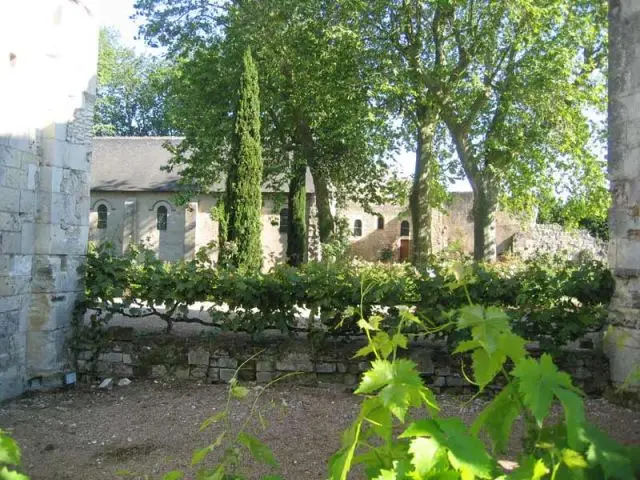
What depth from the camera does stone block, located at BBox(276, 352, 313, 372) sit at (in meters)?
5.62

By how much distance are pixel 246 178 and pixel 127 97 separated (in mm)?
30167

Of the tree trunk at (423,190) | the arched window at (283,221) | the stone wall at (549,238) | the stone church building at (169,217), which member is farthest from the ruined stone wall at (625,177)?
the arched window at (283,221)

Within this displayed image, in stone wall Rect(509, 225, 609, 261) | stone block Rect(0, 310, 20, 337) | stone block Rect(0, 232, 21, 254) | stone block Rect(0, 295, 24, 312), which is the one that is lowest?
stone block Rect(0, 310, 20, 337)

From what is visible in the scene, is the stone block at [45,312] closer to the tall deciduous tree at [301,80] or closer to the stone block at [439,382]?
the stone block at [439,382]

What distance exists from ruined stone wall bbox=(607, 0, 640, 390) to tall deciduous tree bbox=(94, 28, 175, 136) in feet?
127

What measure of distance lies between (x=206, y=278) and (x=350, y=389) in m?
1.67

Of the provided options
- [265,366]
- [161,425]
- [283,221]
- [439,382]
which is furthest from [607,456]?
[283,221]

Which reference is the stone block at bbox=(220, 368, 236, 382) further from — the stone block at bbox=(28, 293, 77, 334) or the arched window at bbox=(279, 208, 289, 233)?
the arched window at bbox=(279, 208, 289, 233)

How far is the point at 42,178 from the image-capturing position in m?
5.43

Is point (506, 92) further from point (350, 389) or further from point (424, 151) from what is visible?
point (350, 389)

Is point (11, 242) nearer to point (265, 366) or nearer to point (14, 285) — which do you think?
point (14, 285)

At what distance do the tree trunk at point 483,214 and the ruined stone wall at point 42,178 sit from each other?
511 inches

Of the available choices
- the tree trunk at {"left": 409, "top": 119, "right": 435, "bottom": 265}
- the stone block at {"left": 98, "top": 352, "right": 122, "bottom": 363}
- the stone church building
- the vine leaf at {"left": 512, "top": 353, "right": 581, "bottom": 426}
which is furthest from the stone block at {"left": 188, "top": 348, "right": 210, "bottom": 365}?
the stone church building

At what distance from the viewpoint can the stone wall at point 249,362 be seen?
18.0ft
